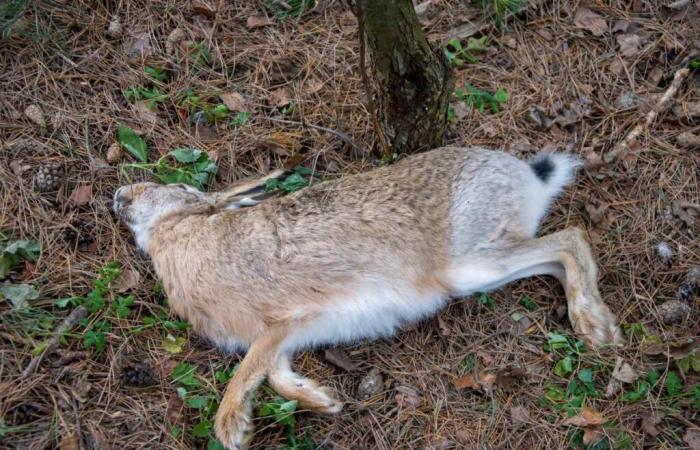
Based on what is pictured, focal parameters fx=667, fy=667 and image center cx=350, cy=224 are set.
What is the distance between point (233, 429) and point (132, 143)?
2.23 metres

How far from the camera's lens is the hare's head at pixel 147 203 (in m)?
4.39

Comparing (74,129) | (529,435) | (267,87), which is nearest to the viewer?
(529,435)

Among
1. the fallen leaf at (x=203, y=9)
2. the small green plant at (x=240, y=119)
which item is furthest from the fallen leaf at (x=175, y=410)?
the fallen leaf at (x=203, y=9)

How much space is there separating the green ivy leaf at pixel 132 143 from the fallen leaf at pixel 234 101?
697mm

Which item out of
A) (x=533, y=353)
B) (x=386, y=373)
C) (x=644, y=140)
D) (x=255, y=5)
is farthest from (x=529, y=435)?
(x=255, y=5)

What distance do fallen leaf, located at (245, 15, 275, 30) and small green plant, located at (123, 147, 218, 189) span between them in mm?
1203

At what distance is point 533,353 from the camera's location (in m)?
3.98

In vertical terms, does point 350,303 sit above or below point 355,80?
below


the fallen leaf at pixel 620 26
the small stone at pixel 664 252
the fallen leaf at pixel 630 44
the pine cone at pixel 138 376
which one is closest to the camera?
the pine cone at pixel 138 376

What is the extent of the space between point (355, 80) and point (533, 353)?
8.03ft

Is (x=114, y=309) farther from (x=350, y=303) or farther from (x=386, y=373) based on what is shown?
(x=386, y=373)

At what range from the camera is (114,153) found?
185 inches

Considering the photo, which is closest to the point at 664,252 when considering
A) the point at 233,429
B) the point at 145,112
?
the point at 233,429

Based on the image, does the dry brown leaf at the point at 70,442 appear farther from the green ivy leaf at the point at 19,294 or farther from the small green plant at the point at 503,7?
the small green plant at the point at 503,7
